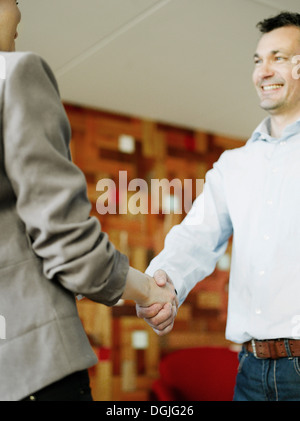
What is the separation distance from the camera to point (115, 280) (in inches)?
43.4

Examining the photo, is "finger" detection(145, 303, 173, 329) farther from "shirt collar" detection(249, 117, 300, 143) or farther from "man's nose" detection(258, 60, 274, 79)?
"man's nose" detection(258, 60, 274, 79)

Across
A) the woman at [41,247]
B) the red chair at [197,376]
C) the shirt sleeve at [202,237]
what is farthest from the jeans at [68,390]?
the red chair at [197,376]

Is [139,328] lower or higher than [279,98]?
lower

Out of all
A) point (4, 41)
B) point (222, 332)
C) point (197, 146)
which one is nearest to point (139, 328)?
point (222, 332)

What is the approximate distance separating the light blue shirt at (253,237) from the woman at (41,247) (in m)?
0.86

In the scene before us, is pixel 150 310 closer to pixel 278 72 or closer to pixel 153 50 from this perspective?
pixel 278 72

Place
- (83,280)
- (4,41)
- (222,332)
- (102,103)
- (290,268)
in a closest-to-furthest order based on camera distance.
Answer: (83,280)
(4,41)
(290,268)
(102,103)
(222,332)

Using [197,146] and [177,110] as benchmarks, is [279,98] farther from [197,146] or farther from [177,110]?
[197,146]

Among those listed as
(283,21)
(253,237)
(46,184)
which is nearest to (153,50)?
(283,21)

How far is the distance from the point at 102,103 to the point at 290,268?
Answer: 8.69 ft

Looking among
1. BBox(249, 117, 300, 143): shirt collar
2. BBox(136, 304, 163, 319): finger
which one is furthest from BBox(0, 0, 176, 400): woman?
BBox(249, 117, 300, 143): shirt collar

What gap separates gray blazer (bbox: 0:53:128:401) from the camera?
992mm

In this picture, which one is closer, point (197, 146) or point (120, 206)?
point (120, 206)
